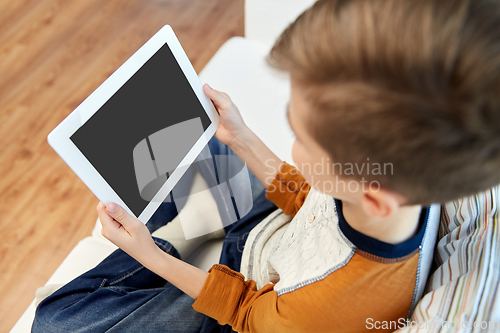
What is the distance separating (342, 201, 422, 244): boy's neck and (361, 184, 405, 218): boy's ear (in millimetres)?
75

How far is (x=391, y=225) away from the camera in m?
0.48

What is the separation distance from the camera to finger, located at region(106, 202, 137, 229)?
1.79 feet

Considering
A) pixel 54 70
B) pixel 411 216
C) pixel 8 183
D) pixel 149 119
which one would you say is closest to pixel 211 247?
pixel 149 119

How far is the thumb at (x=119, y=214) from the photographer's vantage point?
55cm

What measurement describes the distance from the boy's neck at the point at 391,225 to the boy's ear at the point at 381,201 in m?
0.07

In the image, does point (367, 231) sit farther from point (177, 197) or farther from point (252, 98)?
point (252, 98)

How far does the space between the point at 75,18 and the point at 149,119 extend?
1.48 meters

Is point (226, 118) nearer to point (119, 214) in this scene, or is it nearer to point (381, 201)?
point (119, 214)

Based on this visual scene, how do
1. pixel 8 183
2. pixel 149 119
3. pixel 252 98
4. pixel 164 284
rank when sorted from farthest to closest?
pixel 8 183, pixel 252 98, pixel 164 284, pixel 149 119

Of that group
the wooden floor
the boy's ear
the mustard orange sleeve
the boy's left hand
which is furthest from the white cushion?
the wooden floor

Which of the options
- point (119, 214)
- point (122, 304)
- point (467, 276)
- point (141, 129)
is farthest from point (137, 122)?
point (467, 276)

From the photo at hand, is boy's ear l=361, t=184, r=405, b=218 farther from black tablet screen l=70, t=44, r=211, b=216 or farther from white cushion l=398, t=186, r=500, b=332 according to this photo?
black tablet screen l=70, t=44, r=211, b=216

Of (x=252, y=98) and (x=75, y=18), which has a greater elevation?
(x=75, y=18)

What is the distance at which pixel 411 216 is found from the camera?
1.61ft
